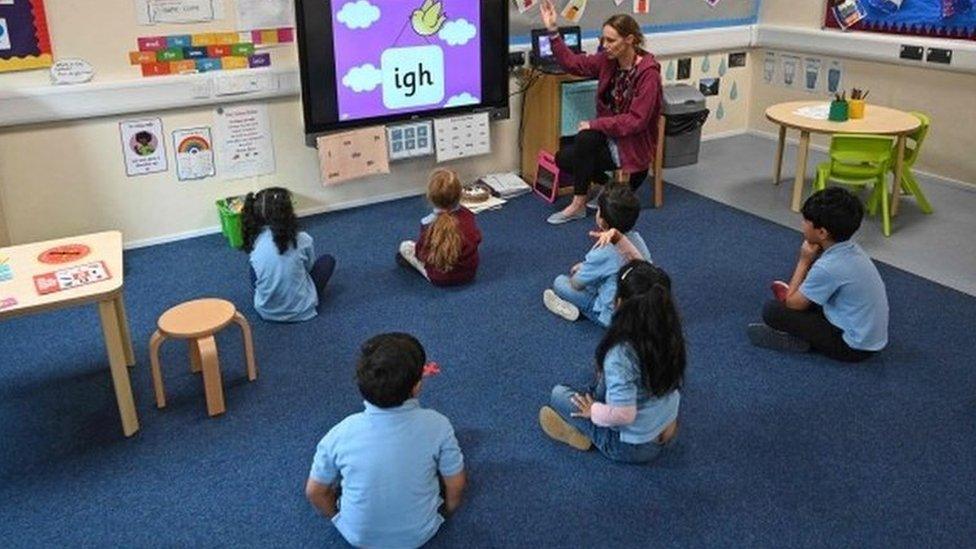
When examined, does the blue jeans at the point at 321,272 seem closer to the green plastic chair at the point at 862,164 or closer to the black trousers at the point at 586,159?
the black trousers at the point at 586,159

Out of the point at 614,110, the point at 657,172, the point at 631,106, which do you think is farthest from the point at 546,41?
the point at 657,172

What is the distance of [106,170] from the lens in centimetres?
390

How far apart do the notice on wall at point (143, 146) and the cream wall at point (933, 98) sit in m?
4.09

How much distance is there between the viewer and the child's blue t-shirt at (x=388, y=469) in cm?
188

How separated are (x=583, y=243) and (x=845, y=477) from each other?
6.34 feet

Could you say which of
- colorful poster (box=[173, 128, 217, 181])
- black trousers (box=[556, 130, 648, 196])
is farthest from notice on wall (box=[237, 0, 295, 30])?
black trousers (box=[556, 130, 648, 196])

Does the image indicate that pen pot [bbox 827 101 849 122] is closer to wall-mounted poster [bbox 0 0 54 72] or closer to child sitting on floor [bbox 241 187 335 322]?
child sitting on floor [bbox 241 187 335 322]

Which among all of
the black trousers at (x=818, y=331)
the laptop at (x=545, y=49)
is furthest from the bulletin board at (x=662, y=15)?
the black trousers at (x=818, y=331)

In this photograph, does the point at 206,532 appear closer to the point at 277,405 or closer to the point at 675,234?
the point at 277,405

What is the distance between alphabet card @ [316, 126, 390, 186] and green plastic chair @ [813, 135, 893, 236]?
7.52 ft

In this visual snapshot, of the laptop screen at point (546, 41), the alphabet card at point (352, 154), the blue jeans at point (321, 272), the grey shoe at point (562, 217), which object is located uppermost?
the laptop screen at point (546, 41)

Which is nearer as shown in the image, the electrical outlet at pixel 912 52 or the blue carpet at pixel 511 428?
the blue carpet at pixel 511 428

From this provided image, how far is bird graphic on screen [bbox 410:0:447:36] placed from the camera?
4.26 meters

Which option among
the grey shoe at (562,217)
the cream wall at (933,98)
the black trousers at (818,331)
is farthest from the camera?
the cream wall at (933,98)
